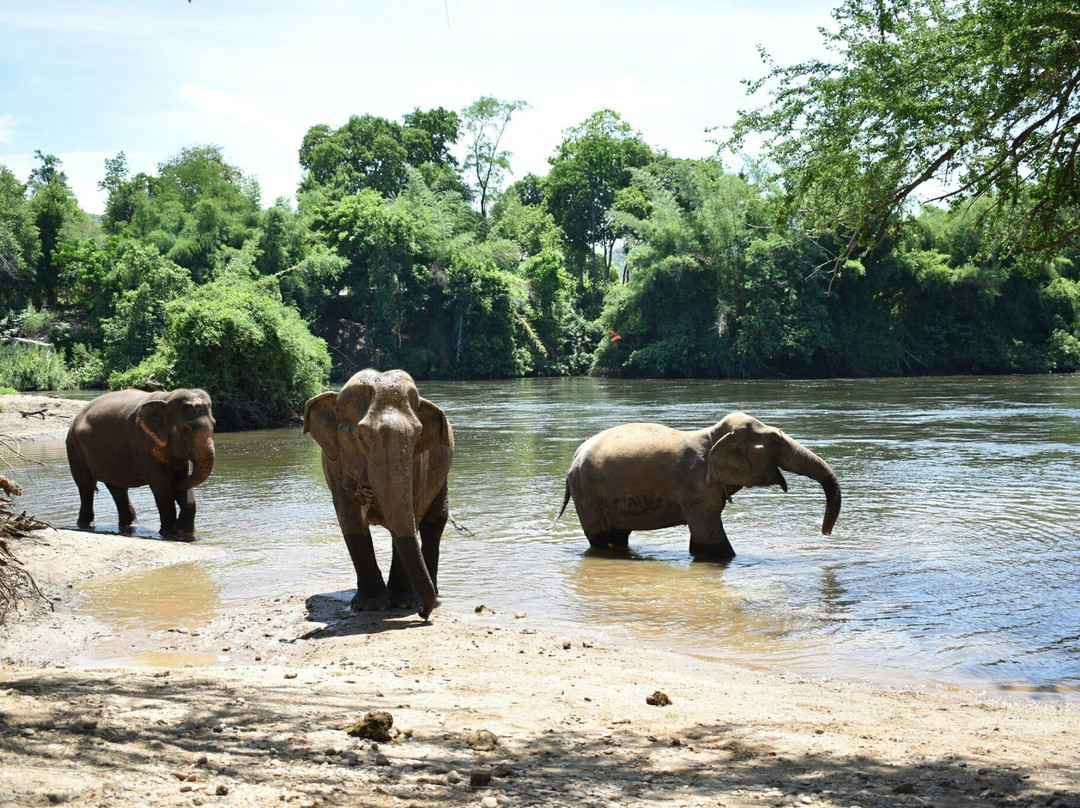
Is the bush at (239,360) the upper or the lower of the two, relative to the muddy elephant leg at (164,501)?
upper

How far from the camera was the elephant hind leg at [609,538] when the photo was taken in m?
12.0

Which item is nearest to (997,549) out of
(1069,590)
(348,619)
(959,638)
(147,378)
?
(1069,590)

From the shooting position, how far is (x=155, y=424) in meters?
12.7

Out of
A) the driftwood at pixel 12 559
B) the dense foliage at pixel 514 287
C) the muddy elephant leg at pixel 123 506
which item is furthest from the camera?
the dense foliage at pixel 514 287

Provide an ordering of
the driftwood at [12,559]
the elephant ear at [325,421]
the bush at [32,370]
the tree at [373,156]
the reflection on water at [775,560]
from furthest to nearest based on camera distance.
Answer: the tree at [373,156] → the bush at [32,370] → the elephant ear at [325,421] → the reflection on water at [775,560] → the driftwood at [12,559]

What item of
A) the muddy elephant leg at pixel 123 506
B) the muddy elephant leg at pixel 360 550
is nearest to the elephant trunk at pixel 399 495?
the muddy elephant leg at pixel 360 550

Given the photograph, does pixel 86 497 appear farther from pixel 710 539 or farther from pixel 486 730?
pixel 486 730

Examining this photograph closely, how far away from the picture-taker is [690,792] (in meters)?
4.19

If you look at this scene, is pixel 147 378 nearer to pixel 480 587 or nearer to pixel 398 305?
pixel 480 587

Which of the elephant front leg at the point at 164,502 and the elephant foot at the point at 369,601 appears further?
the elephant front leg at the point at 164,502

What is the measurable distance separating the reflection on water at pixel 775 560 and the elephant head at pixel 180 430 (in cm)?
97

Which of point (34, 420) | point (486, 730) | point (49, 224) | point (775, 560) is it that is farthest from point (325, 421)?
point (49, 224)

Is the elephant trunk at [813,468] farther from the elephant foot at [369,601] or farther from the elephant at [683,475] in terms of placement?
the elephant foot at [369,601]

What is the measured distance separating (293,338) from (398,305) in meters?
27.1
